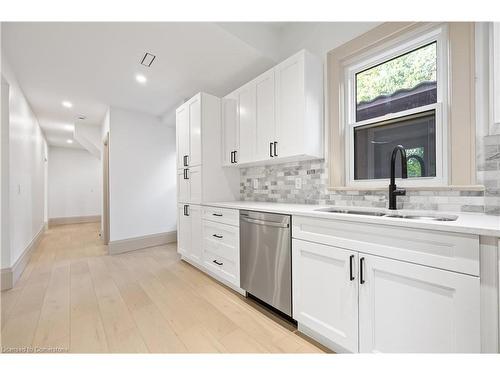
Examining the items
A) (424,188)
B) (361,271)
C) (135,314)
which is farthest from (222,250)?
(424,188)

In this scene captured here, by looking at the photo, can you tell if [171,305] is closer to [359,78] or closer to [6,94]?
[359,78]

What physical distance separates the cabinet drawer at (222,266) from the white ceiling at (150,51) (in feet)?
7.28

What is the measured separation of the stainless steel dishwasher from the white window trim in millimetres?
831

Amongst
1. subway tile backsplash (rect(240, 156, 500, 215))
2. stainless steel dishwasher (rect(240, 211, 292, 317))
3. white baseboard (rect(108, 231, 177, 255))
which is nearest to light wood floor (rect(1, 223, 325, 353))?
stainless steel dishwasher (rect(240, 211, 292, 317))

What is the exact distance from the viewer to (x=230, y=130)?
8.99ft

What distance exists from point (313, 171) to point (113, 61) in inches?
98.8

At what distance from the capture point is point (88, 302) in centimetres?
201

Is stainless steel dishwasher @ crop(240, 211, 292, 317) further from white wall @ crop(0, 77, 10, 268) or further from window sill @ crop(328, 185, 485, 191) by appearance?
white wall @ crop(0, 77, 10, 268)

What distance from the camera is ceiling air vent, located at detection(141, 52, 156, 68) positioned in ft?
7.54

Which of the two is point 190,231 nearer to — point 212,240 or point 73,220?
point 212,240

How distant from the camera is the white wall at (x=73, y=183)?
6.65m

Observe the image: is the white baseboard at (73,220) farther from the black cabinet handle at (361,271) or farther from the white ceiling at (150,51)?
the black cabinet handle at (361,271)

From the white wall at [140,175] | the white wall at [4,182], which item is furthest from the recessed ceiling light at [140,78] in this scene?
the white wall at [4,182]
